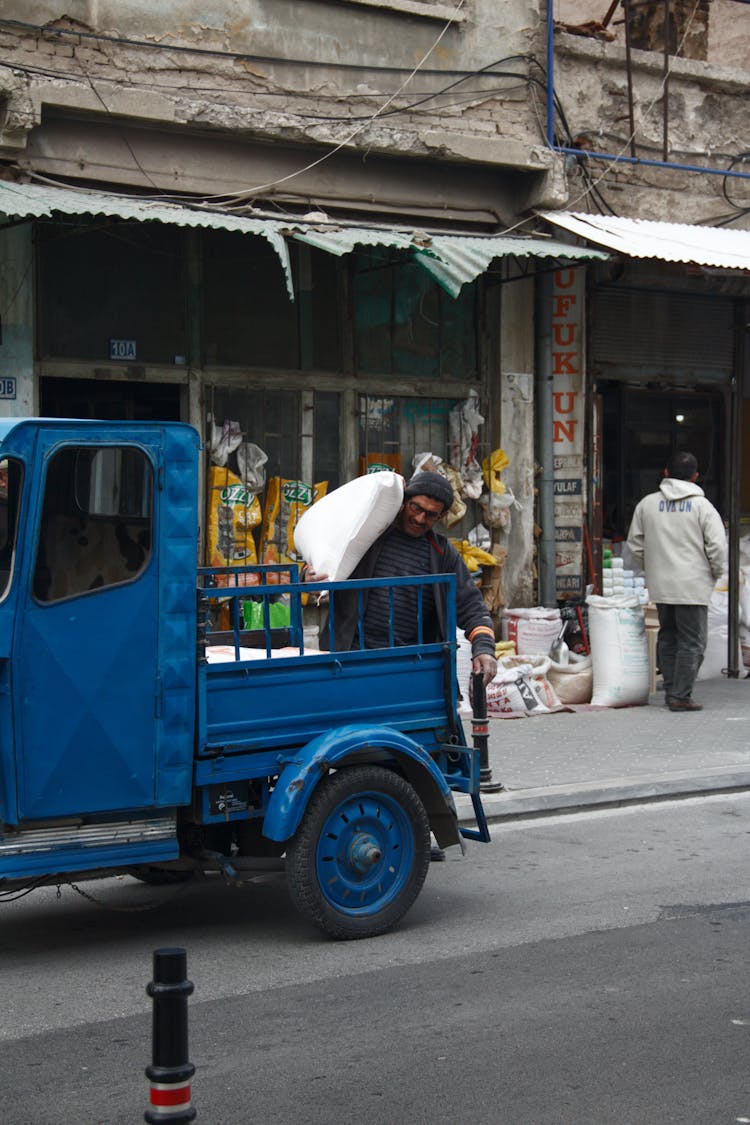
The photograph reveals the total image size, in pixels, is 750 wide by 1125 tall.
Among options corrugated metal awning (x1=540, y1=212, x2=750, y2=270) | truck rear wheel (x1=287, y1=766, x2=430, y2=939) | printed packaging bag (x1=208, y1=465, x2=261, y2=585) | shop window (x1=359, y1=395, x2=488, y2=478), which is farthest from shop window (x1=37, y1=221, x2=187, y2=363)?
truck rear wheel (x1=287, y1=766, x2=430, y2=939)

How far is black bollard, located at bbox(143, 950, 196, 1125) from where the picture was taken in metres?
2.64

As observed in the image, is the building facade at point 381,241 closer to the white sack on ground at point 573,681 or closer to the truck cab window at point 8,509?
the white sack on ground at point 573,681

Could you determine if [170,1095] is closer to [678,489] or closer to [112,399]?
[112,399]

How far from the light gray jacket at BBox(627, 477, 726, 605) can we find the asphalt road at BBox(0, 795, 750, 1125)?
488 centimetres

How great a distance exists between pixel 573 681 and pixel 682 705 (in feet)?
3.12

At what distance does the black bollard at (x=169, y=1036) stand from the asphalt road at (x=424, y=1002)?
1.48m

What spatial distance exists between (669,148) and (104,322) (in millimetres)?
6044

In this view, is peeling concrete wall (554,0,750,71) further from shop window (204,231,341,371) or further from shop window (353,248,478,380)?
shop window (204,231,341,371)

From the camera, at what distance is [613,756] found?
10070 millimetres

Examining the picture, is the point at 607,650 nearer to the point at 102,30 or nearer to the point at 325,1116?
the point at 102,30

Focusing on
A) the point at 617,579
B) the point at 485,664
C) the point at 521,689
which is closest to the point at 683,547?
the point at 617,579

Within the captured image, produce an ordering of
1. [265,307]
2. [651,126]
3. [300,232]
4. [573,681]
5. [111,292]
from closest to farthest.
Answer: [300,232] → [111,292] → [265,307] → [573,681] → [651,126]


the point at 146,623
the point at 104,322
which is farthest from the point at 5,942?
the point at 104,322

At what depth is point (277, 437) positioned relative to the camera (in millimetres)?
11984
